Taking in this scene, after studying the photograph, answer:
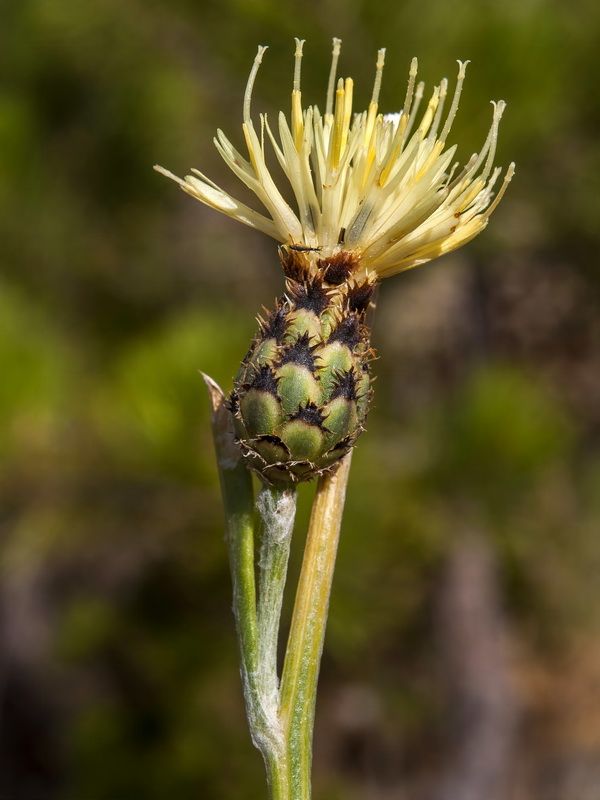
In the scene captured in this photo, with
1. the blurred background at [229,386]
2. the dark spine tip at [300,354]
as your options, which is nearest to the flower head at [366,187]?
the dark spine tip at [300,354]

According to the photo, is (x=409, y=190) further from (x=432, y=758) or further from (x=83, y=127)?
(x=432, y=758)

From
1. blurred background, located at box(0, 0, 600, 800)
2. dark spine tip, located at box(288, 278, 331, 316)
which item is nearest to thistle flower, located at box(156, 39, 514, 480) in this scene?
dark spine tip, located at box(288, 278, 331, 316)

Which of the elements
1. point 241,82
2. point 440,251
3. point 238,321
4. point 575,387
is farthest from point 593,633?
point 440,251

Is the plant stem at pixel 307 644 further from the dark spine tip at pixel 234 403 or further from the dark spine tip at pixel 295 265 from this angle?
the dark spine tip at pixel 295 265

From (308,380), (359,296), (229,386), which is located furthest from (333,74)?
(229,386)

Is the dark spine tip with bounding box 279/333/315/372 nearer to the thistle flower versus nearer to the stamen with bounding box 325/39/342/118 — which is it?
the thistle flower

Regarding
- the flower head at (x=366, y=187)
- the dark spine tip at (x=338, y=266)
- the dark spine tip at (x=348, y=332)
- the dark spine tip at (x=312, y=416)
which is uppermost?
the flower head at (x=366, y=187)

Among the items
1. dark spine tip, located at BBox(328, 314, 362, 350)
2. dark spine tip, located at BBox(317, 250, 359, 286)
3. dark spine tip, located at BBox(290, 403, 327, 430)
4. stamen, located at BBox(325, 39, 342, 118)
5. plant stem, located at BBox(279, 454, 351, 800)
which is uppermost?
stamen, located at BBox(325, 39, 342, 118)
